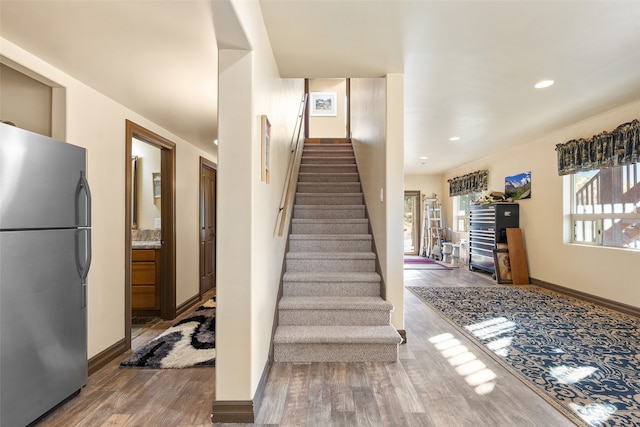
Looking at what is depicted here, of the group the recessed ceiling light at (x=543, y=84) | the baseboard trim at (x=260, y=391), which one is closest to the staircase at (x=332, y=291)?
the baseboard trim at (x=260, y=391)

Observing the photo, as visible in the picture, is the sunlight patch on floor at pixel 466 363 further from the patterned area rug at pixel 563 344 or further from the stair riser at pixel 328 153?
the stair riser at pixel 328 153

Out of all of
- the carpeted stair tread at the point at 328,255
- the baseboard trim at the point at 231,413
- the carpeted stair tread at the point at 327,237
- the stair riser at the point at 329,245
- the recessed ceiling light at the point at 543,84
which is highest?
the recessed ceiling light at the point at 543,84

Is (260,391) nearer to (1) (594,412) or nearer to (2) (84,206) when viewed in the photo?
(2) (84,206)

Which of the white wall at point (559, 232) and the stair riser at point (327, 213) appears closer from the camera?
the white wall at point (559, 232)

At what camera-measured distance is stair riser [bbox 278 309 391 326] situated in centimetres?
274

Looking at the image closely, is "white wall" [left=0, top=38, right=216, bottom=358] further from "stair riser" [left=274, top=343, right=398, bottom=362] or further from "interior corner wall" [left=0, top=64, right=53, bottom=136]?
"stair riser" [left=274, top=343, right=398, bottom=362]

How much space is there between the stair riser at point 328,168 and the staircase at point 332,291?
674 millimetres

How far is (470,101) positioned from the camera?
3.66 meters

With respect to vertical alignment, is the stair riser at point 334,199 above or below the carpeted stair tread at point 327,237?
above

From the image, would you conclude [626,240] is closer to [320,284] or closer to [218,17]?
[320,284]

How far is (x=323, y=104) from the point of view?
7461 mm

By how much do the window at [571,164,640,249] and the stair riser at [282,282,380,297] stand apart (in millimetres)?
3300

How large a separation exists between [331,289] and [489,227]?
14.2ft

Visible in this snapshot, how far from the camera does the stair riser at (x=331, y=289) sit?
2998mm
